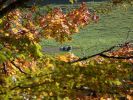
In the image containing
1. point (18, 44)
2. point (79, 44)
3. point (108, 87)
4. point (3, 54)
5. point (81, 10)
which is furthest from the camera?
point (79, 44)

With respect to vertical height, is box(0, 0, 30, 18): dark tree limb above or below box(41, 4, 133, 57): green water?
above

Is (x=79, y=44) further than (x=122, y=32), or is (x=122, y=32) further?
(x=122, y=32)

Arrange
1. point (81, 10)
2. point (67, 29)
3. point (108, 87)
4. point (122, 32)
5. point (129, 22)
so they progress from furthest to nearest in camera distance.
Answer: point (129, 22) < point (122, 32) < point (81, 10) < point (67, 29) < point (108, 87)

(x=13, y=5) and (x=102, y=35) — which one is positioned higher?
(x=13, y=5)

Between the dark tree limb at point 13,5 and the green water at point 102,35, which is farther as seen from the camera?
the green water at point 102,35

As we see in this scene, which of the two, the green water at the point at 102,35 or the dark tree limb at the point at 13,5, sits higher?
the dark tree limb at the point at 13,5

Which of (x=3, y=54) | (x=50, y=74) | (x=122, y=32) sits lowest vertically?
(x=122, y=32)

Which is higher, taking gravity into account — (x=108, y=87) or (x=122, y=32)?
(x=108, y=87)

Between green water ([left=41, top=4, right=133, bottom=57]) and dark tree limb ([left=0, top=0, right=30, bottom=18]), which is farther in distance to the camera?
green water ([left=41, top=4, right=133, bottom=57])

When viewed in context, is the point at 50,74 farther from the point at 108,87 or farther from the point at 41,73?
the point at 108,87

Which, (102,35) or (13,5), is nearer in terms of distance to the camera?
(13,5)

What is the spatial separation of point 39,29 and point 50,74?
19.8 feet

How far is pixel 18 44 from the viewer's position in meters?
6.54

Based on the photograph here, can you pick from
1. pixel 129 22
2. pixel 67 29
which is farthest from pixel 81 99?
pixel 129 22
